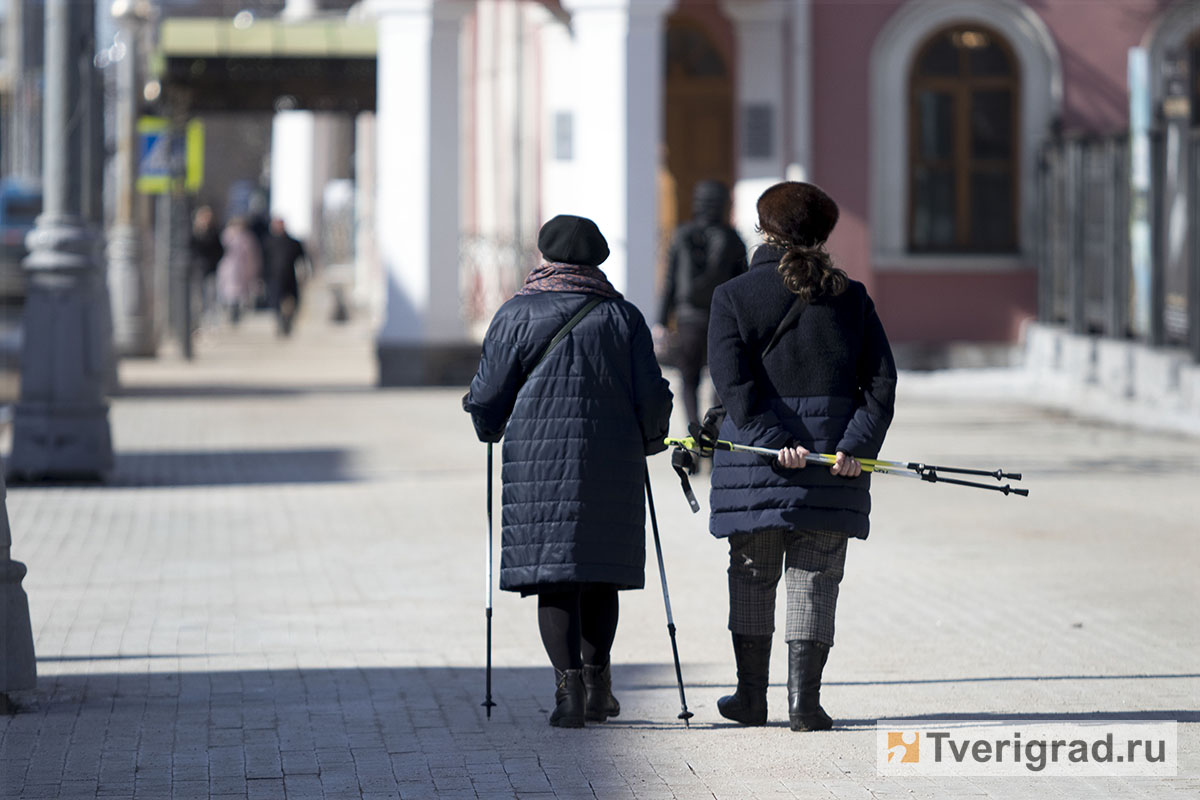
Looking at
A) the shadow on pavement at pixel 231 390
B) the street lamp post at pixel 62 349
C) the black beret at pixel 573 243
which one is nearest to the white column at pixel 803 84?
the shadow on pavement at pixel 231 390

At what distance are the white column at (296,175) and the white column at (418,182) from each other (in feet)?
95.8

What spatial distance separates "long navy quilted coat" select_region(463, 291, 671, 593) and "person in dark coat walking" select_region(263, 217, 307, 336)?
25537mm

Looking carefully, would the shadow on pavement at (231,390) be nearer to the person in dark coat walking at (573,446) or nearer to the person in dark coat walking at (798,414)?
the person in dark coat walking at (573,446)

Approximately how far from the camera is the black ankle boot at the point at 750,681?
6.46 metres

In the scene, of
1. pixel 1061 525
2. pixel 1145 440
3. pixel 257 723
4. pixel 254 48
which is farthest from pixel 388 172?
pixel 257 723

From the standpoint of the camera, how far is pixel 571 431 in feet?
21.1

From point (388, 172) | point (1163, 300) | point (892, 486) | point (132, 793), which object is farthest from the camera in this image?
point (388, 172)

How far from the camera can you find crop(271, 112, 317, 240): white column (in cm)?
4988

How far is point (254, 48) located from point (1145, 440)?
10.7 meters

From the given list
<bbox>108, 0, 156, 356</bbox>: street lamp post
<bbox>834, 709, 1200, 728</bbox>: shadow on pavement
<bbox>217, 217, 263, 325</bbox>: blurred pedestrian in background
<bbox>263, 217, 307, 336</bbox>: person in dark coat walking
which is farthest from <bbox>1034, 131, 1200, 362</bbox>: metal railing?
<bbox>217, 217, 263, 325</bbox>: blurred pedestrian in background

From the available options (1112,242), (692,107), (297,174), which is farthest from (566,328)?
(297,174)

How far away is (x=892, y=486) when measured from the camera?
43.5 ft

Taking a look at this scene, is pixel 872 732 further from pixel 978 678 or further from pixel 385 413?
pixel 385 413

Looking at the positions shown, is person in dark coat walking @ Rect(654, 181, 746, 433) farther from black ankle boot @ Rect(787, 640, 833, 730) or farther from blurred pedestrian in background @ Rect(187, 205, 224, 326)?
blurred pedestrian in background @ Rect(187, 205, 224, 326)
